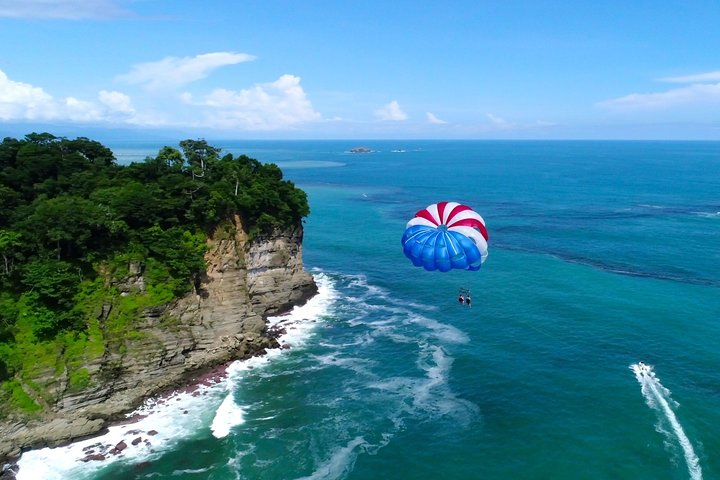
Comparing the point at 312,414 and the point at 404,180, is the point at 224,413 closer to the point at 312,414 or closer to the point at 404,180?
the point at 312,414

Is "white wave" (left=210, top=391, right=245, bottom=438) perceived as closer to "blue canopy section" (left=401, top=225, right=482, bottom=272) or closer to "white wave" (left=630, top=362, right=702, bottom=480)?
"blue canopy section" (left=401, top=225, right=482, bottom=272)

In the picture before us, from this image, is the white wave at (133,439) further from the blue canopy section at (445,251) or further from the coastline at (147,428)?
the blue canopy section at (445,251)

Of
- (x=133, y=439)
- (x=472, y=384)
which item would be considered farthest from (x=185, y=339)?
(x=472, y=384)

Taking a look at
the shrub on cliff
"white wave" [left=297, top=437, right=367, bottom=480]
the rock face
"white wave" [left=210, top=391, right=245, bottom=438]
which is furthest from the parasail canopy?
the shrub on cliff

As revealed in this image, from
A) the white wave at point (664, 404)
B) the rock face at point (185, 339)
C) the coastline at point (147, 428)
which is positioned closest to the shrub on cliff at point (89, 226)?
the rock face at point (185, 339)

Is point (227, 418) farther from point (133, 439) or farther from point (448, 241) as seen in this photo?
point (448, 241)
